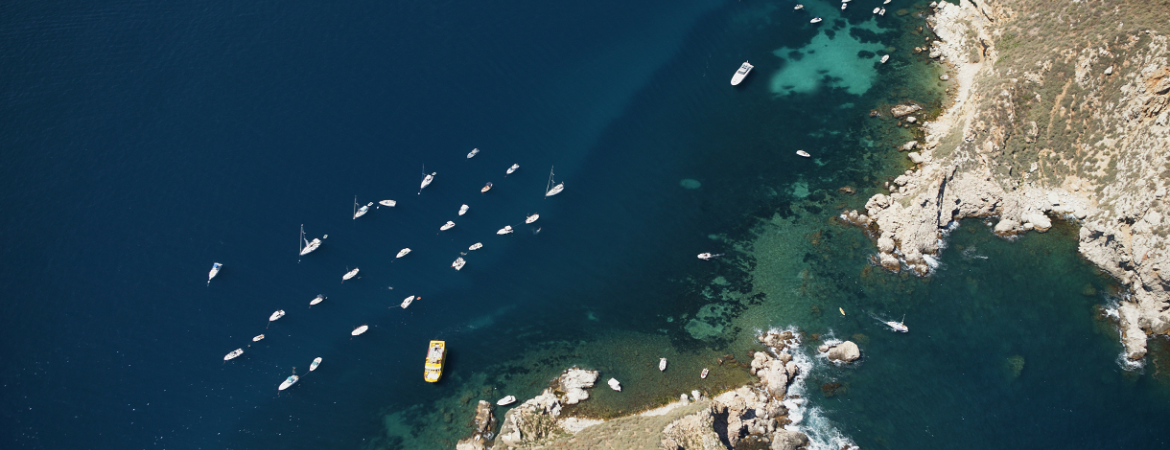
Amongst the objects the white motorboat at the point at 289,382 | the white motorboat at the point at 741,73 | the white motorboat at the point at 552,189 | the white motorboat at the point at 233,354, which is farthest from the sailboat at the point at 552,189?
the white motorboat at the point at 233,354

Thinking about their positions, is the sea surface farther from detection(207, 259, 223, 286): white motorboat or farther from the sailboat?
the sailboat

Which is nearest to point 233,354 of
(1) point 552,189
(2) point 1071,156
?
(1) point 552,189

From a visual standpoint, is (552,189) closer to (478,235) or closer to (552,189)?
(552,189)

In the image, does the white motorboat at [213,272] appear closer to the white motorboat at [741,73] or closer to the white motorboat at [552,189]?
the white motorboat at [552,189]

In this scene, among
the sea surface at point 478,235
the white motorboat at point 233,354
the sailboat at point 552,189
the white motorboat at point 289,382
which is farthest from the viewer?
the sailboat at point 552,189

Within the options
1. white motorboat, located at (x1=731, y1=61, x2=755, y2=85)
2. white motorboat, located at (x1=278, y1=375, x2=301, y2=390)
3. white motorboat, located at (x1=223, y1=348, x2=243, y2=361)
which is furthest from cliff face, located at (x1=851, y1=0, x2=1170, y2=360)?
white motorboat, located at (x1=223, y1=348, x2=243, y2=361)

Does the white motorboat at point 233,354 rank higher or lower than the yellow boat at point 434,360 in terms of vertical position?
higher

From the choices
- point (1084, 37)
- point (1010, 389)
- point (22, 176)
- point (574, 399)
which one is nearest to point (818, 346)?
point (1010, 389)
